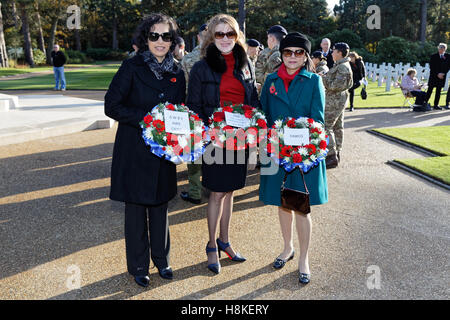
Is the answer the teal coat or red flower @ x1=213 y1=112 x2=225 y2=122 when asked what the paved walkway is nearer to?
the teal coat

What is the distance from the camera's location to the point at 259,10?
29.6 metres

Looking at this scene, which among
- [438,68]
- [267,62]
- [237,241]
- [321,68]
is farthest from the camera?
[438,68]

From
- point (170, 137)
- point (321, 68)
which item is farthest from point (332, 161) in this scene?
point (170, 137)

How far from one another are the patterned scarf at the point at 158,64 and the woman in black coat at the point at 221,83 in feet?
0.97

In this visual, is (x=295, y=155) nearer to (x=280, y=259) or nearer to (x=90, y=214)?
(x=280, y=259)

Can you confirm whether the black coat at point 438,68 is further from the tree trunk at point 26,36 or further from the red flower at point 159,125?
the tree trunk at point 26,36

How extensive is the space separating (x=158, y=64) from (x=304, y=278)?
2.20m

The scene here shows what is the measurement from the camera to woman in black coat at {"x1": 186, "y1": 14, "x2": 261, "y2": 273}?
3193mm

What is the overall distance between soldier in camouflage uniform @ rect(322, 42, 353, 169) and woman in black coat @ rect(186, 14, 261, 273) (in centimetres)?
348

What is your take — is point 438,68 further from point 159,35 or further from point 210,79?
point 159,35

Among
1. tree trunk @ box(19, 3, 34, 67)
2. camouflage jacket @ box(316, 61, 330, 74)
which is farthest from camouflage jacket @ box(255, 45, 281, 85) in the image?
tree trunk @ box(19, 3, 34, 67)

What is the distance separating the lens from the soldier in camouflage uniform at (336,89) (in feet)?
20.9

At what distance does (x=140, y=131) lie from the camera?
298 centimetres

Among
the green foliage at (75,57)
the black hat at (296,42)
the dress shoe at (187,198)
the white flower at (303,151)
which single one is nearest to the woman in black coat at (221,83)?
the black hat at (296,42)
